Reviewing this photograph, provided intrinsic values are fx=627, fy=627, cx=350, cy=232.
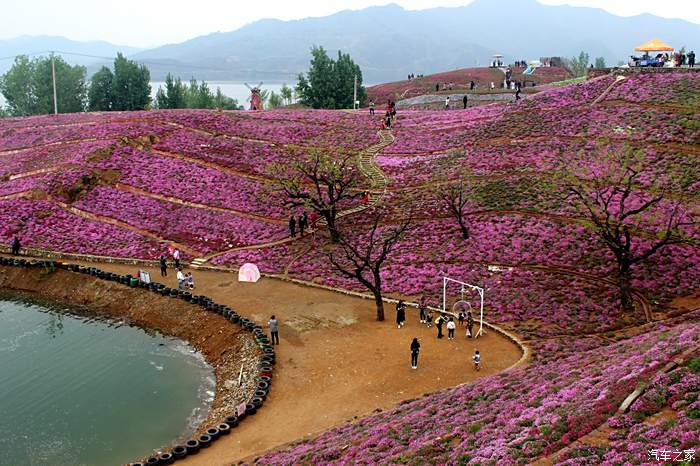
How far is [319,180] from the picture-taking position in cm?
6128

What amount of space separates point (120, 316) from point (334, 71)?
302 ft

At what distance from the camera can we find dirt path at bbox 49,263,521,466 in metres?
32.5

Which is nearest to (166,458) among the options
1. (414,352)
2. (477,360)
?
(414,352)

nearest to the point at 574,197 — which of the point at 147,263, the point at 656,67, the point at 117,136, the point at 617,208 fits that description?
the point at 617,208

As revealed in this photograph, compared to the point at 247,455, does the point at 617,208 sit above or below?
above

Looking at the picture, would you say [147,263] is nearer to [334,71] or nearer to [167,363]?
[167,363]

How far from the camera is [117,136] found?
7981cm

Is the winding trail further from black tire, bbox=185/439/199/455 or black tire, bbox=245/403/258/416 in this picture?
black tire, bbox=185/439/199/455

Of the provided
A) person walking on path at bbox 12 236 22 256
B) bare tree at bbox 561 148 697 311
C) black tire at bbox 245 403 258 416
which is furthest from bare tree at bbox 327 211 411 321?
person walking on path at bbox 12 236 22 256

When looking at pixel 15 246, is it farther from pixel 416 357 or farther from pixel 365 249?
pixel 416 357

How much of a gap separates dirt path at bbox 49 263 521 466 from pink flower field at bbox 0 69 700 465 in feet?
7.39

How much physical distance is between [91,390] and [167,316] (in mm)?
10738

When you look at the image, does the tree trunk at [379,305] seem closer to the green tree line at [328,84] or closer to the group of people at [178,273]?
the group of people at [178,273]

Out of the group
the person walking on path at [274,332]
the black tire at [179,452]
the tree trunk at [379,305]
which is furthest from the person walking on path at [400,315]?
the black tire at [179,452]
